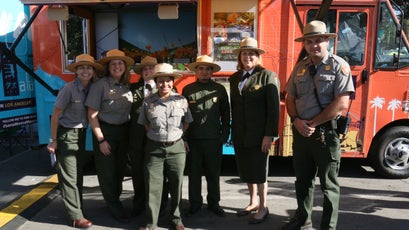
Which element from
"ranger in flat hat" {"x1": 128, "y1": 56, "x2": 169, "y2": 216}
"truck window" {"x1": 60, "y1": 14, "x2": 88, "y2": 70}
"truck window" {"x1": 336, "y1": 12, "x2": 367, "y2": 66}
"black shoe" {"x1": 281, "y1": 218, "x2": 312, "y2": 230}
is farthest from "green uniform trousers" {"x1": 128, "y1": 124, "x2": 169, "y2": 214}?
"truck window" {"x1": 336, "y1": 12, "x2": 367, "y2": 66}

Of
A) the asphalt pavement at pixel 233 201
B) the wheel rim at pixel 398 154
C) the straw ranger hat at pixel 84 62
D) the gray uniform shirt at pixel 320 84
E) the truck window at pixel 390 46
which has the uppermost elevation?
the truck window at pixel 390 46

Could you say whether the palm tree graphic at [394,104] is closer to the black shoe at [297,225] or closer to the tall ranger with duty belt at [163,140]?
the black shoe at [297,225]

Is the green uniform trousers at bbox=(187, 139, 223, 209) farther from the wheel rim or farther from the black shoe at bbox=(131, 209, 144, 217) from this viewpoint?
the wheel rim

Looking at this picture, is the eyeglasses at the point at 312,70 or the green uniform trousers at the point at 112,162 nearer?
the eyeglasses at the point at 312,70

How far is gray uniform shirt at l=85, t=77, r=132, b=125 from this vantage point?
3.54 meters

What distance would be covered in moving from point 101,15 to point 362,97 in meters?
4.44

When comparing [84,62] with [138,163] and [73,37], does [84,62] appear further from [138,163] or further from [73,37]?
[73,37]

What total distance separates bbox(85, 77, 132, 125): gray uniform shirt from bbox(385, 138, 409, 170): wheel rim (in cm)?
363

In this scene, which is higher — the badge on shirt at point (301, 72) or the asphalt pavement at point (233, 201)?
the badge on shirt at point (301, 72)

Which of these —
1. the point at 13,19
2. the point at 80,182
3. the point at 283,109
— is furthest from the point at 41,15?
the point at 283,109

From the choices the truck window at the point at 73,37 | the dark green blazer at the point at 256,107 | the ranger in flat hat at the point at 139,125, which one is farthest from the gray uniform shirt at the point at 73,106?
the truck window at the point at 73,37

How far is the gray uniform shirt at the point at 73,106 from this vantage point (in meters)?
3.55

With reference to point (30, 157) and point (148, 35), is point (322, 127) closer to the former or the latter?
point (148, 35)

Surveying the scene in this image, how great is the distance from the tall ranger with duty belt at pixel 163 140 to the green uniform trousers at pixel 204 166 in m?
0.27
